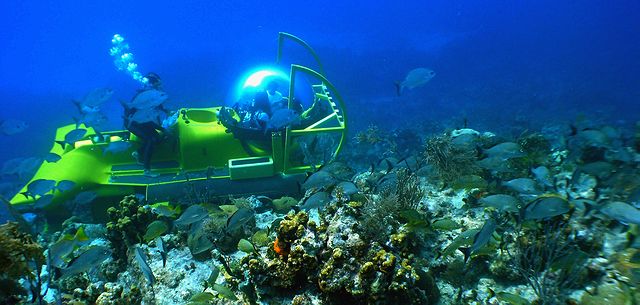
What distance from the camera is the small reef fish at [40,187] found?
590 centimetres

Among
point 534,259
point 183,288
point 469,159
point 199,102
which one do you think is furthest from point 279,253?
point 199,102

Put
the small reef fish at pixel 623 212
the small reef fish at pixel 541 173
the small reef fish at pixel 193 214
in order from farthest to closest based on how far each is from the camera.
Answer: the small reef fish at pixel 541 173
the small reef fish at pixel 193 214
the small reef fish at pixel 623 212

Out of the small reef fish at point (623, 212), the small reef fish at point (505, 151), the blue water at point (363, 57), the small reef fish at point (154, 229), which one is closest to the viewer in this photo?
the small reef fish at point (623, 212)

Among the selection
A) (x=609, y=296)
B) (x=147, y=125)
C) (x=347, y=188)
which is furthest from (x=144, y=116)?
(x=609, y=296)

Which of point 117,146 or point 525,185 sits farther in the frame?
point 117,146

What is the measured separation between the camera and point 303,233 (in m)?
3.44

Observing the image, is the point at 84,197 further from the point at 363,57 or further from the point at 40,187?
the point at 363,57

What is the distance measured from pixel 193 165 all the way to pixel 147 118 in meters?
1.45

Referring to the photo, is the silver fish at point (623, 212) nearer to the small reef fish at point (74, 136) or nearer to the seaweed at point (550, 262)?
the seaweed at point (550, 262)

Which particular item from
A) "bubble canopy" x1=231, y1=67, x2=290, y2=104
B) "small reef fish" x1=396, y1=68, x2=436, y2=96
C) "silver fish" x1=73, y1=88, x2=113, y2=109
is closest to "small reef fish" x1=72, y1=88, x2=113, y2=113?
"silver fish" x1=73, y1=88, x2=113, y2=109

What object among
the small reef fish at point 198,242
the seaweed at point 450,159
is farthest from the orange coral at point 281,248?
the seaweed at point 450,159

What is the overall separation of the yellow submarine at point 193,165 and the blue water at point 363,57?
14270 millimetres

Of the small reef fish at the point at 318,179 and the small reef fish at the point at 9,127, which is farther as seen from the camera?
the small reef fish at the point at 9,127

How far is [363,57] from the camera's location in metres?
43.6
